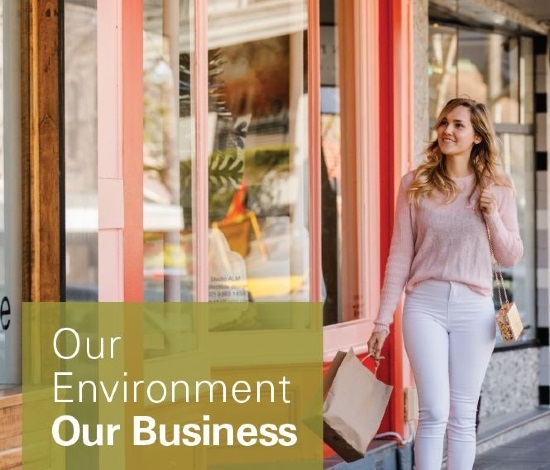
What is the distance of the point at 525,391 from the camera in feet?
29.4

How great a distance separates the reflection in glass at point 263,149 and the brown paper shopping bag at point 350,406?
44.3 inches

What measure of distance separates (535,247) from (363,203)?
2.97 m

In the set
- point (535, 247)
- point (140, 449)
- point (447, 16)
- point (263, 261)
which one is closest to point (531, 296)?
point (535, 247)

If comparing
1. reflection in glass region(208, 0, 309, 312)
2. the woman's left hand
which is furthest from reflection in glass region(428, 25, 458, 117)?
the woman's left hand

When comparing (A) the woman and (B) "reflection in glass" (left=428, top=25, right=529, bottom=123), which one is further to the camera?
(B) "reflection in glass" (left=428, top=25, right=529, bottom=123)

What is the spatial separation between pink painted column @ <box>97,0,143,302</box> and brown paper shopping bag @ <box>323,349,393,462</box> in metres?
0.78

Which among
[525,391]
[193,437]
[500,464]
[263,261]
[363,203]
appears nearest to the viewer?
[193,437]

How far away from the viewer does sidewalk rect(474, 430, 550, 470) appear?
716 centimetres

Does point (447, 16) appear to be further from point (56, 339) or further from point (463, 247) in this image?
point (56, 339)

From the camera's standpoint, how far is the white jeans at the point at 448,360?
4.84 meters

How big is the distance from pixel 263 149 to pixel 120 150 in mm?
1776
